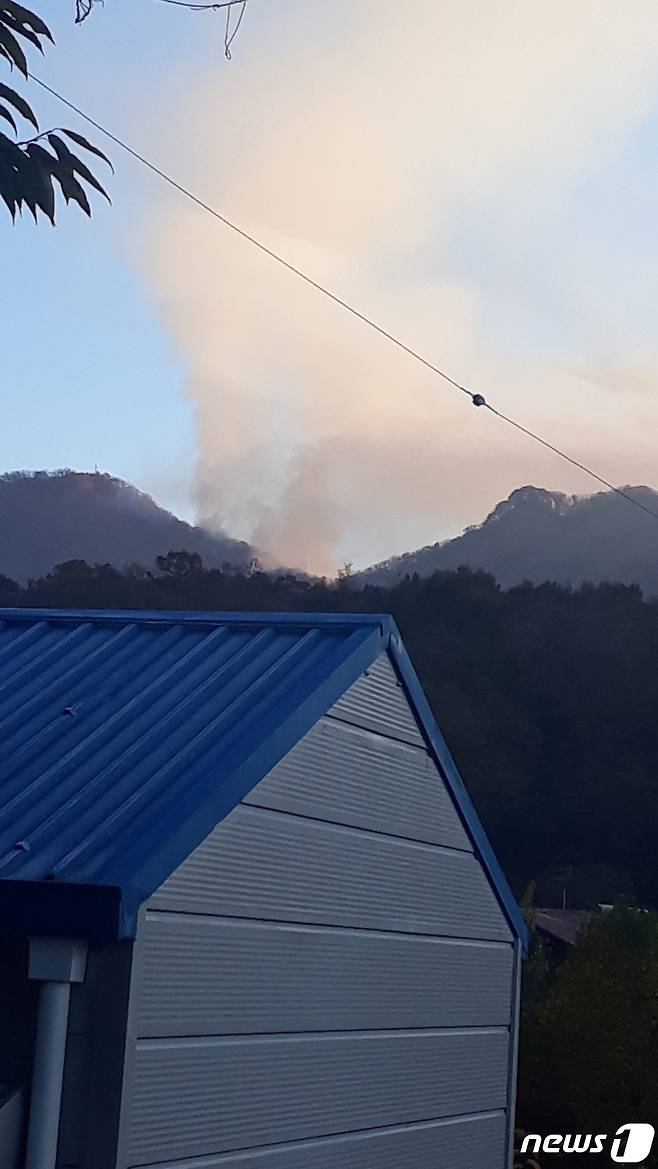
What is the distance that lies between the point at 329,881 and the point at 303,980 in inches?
22.7

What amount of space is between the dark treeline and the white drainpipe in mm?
38192

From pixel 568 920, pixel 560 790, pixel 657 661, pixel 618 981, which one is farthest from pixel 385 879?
pixel 657 661

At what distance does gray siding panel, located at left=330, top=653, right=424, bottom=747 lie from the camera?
28.7ft

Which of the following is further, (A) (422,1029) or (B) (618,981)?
(B) (618,981)

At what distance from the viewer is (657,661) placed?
5662 cm

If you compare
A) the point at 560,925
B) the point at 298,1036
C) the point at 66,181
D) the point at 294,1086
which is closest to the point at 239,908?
the point at 298,1036

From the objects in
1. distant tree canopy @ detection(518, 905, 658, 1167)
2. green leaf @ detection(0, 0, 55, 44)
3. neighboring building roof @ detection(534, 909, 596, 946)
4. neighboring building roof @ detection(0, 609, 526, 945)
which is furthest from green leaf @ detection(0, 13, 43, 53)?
neighboring building roof @ detection(534, 909, 596, 946)

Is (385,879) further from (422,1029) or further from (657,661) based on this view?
(657,661)

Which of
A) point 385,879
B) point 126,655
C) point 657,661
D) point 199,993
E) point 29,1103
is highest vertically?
point 657,661

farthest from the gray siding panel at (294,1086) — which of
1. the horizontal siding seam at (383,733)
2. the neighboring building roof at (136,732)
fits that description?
the horizontal siding seam at (383,733)

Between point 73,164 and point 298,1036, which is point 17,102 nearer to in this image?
point 73,164

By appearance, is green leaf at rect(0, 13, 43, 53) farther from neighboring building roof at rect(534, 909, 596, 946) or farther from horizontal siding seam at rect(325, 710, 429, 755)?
neighboring building roof at rect(534, 909, 596, 946)

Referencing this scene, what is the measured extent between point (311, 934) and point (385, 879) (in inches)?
38.6

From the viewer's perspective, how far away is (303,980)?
813 centimetres
